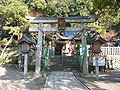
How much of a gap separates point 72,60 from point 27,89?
994 cm

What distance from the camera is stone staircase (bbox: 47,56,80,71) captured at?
1462 cm

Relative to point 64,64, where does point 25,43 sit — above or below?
above

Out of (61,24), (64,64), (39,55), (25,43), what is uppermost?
(61,24)

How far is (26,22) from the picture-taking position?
18156 millimetres

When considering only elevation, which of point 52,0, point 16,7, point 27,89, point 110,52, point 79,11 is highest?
point 52,0

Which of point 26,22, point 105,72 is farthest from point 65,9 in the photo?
point 105,72

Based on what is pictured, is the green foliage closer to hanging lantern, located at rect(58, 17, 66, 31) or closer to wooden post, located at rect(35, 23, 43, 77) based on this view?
wooden post, located at rect(35, 23, 43, 77)

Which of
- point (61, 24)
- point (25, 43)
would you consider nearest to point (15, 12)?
point (61, 24)

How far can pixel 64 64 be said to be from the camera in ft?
51.7

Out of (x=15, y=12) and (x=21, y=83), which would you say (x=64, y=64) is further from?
(x=15, y=12)

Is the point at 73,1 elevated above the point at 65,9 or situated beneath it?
elevated above

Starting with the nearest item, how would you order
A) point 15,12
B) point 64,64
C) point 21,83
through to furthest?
point 21,83, point 64,64, point 15,12

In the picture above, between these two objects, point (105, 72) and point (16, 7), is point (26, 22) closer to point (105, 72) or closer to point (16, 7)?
point (16, 7)

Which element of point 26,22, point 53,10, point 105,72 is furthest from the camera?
point 53,10
